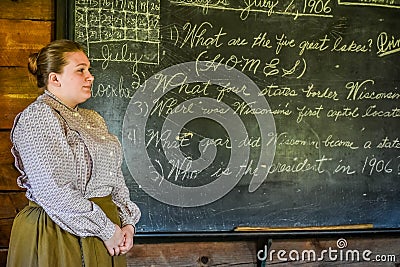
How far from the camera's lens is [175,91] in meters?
2.25

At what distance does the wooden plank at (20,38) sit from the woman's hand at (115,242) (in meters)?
0.92

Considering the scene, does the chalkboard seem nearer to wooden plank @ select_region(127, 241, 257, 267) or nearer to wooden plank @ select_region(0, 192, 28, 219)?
wooden plank @ select_region(127, 241, 257, 267)

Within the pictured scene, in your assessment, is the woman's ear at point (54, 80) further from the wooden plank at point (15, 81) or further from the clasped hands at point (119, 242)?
the wooden plank at point (15, 81)

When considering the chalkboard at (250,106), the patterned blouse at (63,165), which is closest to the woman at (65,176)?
the patterned blouse at (63,165)

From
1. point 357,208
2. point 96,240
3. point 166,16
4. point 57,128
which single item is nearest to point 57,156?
point 57,128

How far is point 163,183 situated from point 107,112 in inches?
14.2

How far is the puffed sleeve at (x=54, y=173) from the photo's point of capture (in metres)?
1.49

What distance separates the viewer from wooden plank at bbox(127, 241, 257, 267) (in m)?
2.29

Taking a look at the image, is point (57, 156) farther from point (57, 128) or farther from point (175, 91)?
point (175, 91)

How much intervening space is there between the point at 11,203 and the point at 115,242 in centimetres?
77

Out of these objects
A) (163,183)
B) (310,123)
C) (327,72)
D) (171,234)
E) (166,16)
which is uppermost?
(166,16)

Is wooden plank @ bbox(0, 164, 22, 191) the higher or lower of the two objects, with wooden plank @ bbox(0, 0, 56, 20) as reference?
lower

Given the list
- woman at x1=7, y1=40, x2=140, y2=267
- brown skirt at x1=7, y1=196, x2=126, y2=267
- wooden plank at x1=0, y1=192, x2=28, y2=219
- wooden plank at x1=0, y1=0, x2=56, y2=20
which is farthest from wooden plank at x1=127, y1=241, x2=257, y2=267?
wooden plank at x1=0, y1=0, x2=56, y2=20

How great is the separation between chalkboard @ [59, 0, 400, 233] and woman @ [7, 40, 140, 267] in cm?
52
